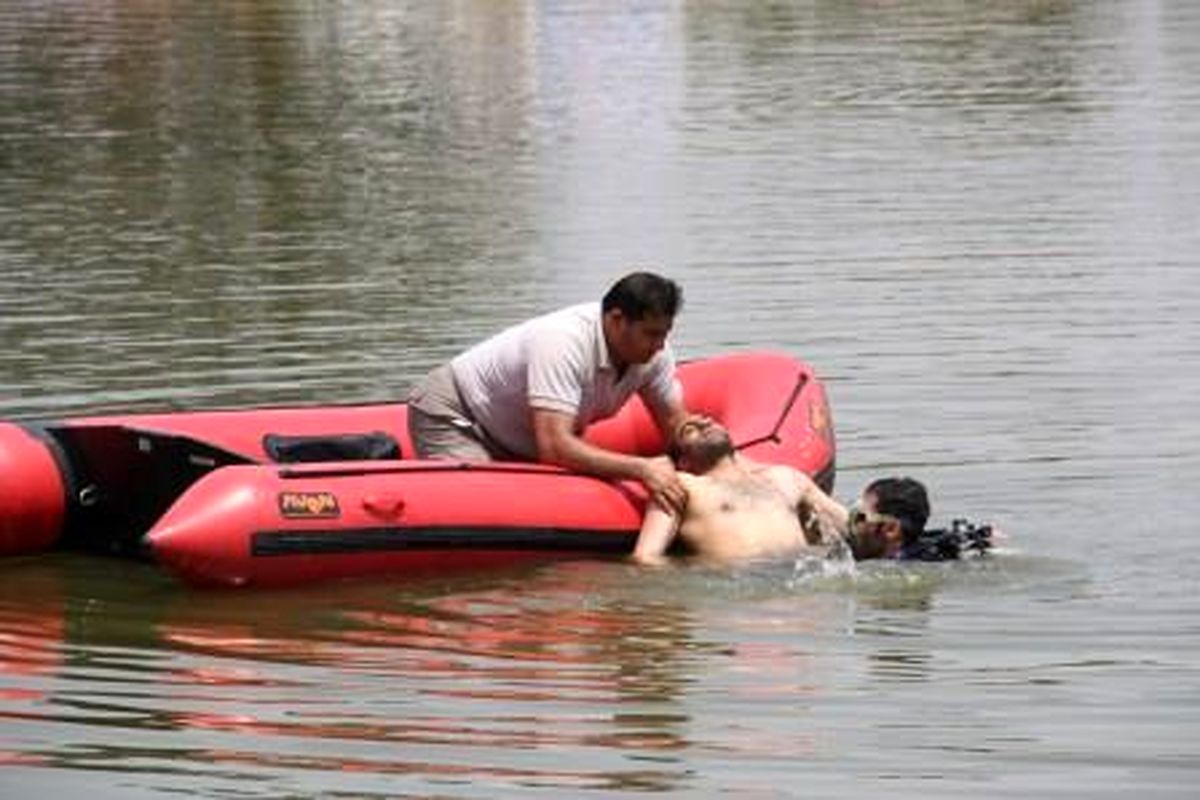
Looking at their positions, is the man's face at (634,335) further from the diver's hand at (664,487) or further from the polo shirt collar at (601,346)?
the diver's hand at (664,487)

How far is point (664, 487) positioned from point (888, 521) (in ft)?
2.51

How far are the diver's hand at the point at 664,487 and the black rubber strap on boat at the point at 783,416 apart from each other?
73 centimetres

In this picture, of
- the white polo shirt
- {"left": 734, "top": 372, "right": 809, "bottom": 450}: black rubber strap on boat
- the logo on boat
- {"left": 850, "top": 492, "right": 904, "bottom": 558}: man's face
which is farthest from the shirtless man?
the logo on boat

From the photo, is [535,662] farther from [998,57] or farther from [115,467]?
[998,57]

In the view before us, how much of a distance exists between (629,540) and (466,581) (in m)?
0.60

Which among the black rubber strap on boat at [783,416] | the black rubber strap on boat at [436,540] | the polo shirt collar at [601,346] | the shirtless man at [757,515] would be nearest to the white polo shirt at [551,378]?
the polo shirt collar at [601,346]

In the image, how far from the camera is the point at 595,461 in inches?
442

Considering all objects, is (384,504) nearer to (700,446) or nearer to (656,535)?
(656,535)

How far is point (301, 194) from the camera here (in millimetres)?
24406

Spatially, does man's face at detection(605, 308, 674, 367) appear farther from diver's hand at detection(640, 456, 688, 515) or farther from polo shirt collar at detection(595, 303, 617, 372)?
diver's hand at detection(640, 456, 688, 515)

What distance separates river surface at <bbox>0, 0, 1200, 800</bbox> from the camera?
8.50 metres

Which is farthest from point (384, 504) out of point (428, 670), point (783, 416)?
point (783, 416)

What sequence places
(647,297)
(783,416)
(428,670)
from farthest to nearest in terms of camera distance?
(783,416) → (647,297) → (428,670)

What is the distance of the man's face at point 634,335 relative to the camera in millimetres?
10945
